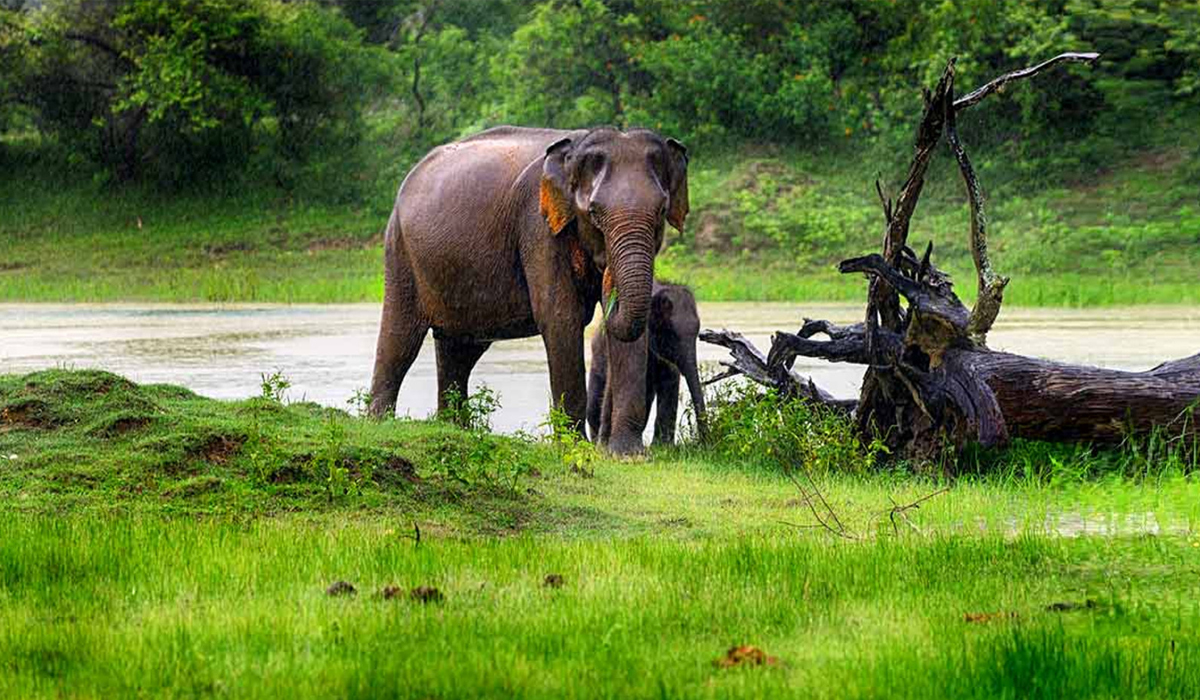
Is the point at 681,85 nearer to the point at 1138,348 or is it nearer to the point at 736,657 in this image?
the point at 1138,348

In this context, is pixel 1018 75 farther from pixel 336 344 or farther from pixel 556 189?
pixel 336 344

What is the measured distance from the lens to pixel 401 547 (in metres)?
8.16

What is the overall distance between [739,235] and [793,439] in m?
22.3

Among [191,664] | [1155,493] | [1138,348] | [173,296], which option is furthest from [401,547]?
[173,296]

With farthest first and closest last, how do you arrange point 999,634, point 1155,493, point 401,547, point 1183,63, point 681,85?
point 681,85 < point 1183,63 < point 1155,493 < point 401,547 < point 999,634

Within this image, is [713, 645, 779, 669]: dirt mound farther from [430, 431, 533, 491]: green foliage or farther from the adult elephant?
the adult elephant

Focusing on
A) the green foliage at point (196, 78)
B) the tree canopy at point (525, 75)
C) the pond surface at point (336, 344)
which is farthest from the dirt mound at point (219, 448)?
the green foliage at point (196, 78)

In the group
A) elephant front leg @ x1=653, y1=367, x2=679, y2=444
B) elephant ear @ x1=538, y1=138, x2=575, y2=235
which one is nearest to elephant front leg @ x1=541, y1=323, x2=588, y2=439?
elephant ear @ x1=538, y1=138, x2=575, y2=235

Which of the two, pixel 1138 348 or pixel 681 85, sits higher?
pixel 681 85

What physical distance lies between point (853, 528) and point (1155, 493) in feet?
7.10

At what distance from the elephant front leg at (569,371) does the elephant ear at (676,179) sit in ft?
3.14

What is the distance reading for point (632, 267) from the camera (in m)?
11.6

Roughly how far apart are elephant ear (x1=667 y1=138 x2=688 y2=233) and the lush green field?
5.35ft

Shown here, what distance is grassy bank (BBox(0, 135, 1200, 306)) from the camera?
1218 inches
